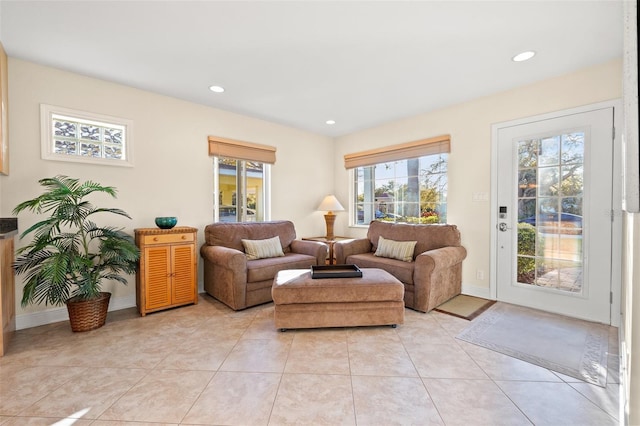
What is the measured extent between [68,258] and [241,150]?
7.36ft

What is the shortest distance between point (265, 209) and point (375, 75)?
247 cm

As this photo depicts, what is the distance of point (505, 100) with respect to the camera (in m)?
3.06

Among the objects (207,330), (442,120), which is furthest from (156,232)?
(442,120)

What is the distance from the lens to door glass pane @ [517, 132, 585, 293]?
265cm

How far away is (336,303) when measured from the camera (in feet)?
7.84

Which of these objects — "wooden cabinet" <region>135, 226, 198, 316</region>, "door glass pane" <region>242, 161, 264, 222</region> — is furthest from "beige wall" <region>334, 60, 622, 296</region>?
"wooden cabinet" <region>135, 226, 198, 316</region>

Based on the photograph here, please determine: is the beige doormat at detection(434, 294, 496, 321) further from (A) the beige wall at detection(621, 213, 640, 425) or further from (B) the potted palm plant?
(B) the potted palm plant

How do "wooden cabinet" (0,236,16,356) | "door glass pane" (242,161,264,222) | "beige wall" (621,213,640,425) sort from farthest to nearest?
"door glass pane" (242,161,264,222) < "wooden cabinet" (0,236,16,356) < "beige wall" (621,213,640,425)

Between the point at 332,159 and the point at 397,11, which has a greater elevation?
the point at 397,11

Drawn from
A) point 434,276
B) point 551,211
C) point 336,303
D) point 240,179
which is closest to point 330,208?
point 240,179

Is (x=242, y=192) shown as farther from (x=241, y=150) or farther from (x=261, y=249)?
(x=261, y=249)

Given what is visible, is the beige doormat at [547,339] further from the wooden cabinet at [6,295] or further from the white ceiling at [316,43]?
the wooden cabinet at [6,295]

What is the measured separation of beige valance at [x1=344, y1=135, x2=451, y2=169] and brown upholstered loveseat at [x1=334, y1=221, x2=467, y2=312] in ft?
3.33

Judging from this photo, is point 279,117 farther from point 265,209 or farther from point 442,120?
point 442,120
